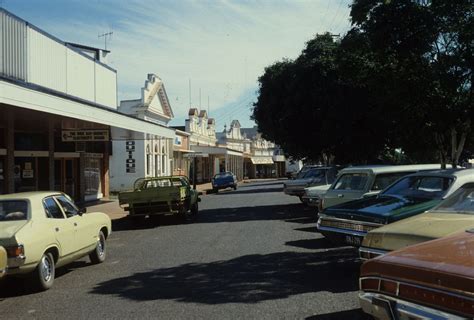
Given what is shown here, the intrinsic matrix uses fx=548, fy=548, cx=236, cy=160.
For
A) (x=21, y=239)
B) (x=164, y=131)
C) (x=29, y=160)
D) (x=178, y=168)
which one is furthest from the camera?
(x=178, y=168)

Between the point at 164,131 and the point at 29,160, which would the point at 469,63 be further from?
the point at 29,160

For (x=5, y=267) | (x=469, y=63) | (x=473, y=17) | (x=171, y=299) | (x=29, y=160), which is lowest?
(x=171, y=299)

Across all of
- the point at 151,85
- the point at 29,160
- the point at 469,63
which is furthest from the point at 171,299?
the point at 151,85

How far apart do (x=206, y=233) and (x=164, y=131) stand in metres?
11.1

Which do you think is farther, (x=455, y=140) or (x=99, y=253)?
(x=455, y=140)

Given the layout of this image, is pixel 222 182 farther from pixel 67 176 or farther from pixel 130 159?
pixel 67 176

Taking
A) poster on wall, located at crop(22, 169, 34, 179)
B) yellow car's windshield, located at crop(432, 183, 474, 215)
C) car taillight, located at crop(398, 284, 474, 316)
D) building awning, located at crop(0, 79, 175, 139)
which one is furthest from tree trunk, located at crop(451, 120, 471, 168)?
poster on wall, located at crop(22, 169, 34, 179)

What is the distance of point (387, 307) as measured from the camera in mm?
3799

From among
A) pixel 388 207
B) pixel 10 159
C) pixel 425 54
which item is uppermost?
pixel 425 54

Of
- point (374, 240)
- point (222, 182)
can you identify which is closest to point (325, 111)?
point (222, 182)

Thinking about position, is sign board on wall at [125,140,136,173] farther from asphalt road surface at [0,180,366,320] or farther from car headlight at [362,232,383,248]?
car headlight at [362,232,383,248]

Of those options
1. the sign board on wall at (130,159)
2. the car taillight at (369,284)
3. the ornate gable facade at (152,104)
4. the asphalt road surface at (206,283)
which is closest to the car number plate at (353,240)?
the asphalt road surface at (206,283)

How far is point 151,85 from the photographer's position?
41.1 meters

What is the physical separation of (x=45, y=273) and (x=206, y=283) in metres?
2.44
